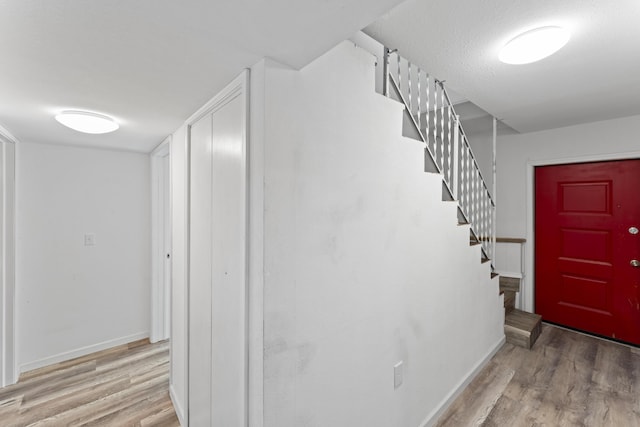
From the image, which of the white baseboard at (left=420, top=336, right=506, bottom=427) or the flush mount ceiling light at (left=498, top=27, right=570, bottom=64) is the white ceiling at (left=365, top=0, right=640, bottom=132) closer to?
the flush mount ceiling light at (left=498, top=27, right=570, bottom=64)

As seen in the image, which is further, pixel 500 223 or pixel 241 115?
pixel 500 223

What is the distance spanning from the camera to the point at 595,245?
2.99m

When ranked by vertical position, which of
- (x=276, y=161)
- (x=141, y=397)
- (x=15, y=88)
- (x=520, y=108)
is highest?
(x=520, y=108)

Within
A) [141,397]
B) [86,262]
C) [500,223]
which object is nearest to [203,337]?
[141,397]

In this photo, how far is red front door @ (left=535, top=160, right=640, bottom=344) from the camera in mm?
2805

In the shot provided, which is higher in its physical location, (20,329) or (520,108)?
(520,108)

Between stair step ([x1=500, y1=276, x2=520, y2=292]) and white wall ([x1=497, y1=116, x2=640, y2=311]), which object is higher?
white wall ([x1=497, y1=116, x2=640, y2=311])

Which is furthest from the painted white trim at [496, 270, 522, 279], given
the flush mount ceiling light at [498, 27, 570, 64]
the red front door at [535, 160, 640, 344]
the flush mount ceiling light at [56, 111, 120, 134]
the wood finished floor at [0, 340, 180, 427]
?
the flush mount ceiling light at [56, 111, 120, 134]

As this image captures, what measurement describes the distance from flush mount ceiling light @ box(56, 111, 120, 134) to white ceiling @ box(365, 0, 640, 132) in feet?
5.49

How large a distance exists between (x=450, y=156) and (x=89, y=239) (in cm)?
349

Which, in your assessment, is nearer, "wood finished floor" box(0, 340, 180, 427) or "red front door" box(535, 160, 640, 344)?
"wood finished floor" box(0, 340, 180, 427)

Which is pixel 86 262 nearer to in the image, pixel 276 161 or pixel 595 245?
pixel 276 161

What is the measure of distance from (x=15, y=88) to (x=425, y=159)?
89.6 inches

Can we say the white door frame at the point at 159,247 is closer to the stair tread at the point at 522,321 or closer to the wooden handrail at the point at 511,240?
the stair tread at the point at 522,321
